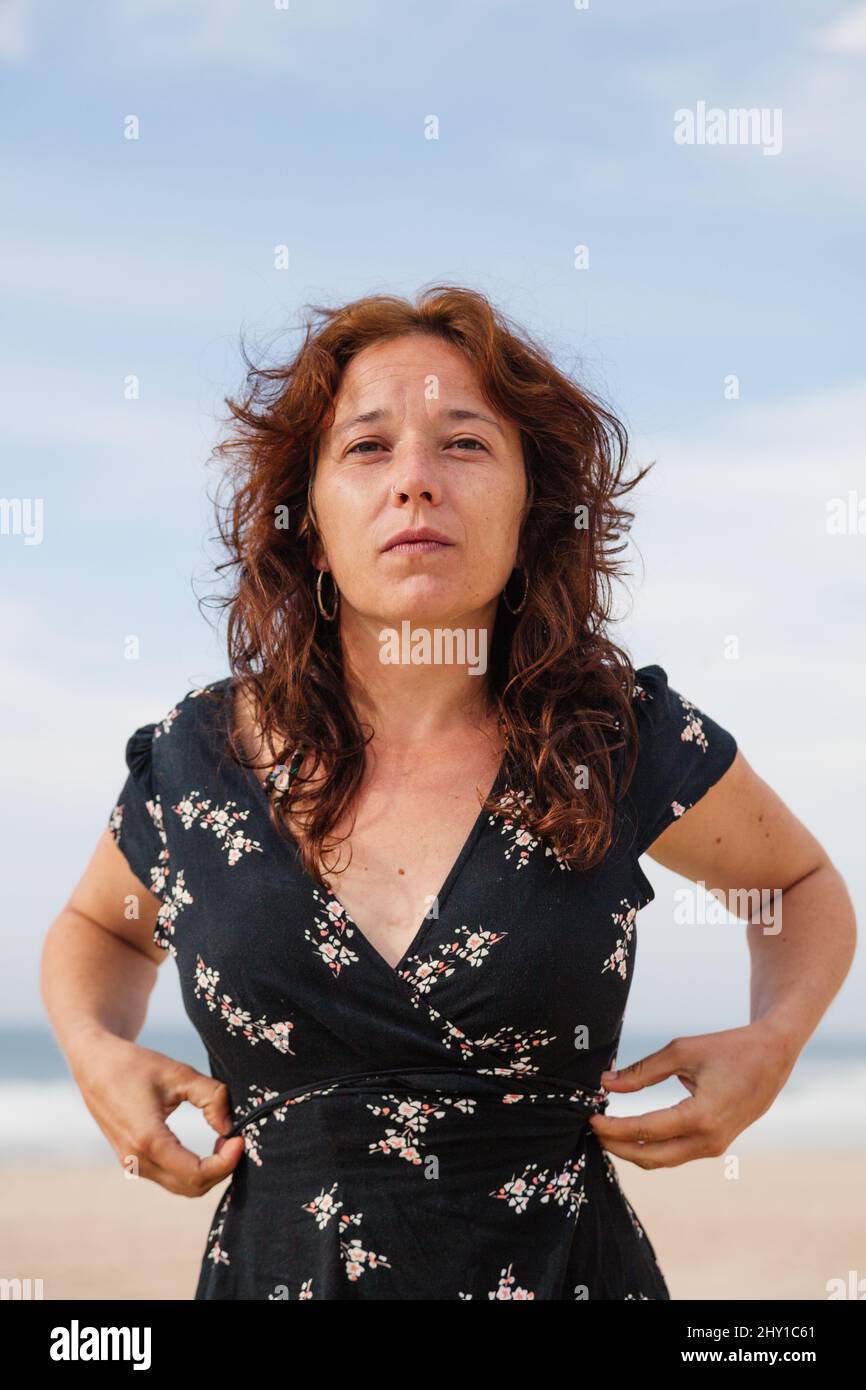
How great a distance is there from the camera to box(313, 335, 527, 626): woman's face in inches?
96.3

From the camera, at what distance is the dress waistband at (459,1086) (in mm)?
2271

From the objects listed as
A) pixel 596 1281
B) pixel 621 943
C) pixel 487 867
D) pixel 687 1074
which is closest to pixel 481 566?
pixel 487 867

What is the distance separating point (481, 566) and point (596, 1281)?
4.00ft

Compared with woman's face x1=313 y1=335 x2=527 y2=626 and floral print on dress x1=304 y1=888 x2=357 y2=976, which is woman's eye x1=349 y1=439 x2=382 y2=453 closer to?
woman's face x1=313 y1=335 x2=527 y2=626

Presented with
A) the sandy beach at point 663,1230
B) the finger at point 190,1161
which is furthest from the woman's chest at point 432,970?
the sandy beach at point 663,1230

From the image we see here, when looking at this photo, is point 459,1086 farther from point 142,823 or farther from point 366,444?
point 366,444

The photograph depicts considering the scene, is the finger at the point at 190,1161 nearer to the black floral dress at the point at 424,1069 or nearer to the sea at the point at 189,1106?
the black floral dress at the point at 424,1069

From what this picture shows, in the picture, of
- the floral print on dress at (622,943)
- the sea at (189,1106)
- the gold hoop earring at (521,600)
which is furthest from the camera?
the sea at (189,1106)

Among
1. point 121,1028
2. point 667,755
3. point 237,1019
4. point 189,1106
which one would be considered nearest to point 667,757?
point 667,755

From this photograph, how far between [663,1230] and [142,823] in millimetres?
8945

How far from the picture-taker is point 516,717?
2605 mm

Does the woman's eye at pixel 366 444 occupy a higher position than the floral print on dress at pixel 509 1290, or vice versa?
the woman's eye at pixel 366 444

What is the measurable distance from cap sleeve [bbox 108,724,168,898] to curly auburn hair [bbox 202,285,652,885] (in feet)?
0.64
